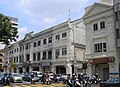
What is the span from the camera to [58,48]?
154 ft

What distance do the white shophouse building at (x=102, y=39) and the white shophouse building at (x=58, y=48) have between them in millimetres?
5414

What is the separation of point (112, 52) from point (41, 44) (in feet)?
72.4

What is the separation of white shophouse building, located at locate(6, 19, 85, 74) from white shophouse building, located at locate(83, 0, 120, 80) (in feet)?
17.8

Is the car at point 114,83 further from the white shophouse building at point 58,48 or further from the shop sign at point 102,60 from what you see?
the white shophouse building at point 58,48

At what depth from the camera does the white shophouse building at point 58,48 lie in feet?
145

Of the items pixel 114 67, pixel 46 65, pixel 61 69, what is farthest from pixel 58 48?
pixel 114 67

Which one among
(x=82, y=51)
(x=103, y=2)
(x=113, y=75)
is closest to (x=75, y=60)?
(x=82, y=51)

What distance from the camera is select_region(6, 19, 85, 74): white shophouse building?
4419cm

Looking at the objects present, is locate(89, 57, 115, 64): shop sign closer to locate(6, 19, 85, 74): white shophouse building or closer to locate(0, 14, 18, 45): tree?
locate(6, 19, 85, 74): white shophouse building

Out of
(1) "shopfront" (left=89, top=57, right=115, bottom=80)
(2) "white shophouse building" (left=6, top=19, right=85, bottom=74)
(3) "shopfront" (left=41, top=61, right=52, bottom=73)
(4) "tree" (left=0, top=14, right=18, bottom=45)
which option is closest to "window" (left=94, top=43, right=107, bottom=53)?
(1) "shopfront" (left=89, top=57, right=115, bottom=80)

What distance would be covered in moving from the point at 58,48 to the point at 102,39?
41.4 feet

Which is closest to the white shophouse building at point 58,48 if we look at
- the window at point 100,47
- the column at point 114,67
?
the window at point 100,47

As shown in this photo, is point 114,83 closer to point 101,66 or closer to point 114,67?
point 114,67

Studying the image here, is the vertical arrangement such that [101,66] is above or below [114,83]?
above
